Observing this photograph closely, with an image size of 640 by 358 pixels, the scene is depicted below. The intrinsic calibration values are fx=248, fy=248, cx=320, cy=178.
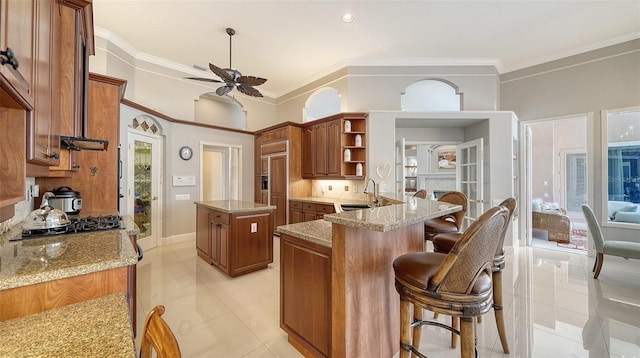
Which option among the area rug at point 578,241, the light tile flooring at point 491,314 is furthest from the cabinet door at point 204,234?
the area rug at point 578,241

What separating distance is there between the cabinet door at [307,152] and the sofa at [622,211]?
514 centimetres

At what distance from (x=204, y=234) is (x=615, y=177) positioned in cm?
674

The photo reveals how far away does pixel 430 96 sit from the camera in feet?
20.6

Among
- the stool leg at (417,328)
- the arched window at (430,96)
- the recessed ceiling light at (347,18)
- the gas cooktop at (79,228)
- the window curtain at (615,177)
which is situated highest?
the recessed ceiling light at (347,18)

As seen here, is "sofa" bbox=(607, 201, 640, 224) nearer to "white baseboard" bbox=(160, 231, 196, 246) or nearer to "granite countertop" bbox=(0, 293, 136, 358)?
"granite countertop" bbox=(0, 293, 136, 358)

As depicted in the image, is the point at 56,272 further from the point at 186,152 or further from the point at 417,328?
the point at 186,152

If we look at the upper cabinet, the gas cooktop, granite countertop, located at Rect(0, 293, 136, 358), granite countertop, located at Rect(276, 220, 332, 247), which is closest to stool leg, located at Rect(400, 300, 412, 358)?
granite countertop, located at Rect(276, 220, 332, 247)

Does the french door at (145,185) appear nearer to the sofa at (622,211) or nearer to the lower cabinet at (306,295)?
→ the lower cabinet at (306,295)

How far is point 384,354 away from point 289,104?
573cm

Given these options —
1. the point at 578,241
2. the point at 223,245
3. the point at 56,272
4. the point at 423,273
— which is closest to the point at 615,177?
the point at 578,241

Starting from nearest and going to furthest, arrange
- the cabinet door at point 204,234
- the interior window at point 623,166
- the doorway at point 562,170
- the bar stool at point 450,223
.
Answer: the bar stool at point 450,223, the cabinet door at point 204,234, the interior window at point 623,166, the doorway at point 562,170

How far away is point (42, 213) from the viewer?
5.48ft

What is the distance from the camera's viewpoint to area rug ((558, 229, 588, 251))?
4777mm

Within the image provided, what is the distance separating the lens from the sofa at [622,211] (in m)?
4.02
